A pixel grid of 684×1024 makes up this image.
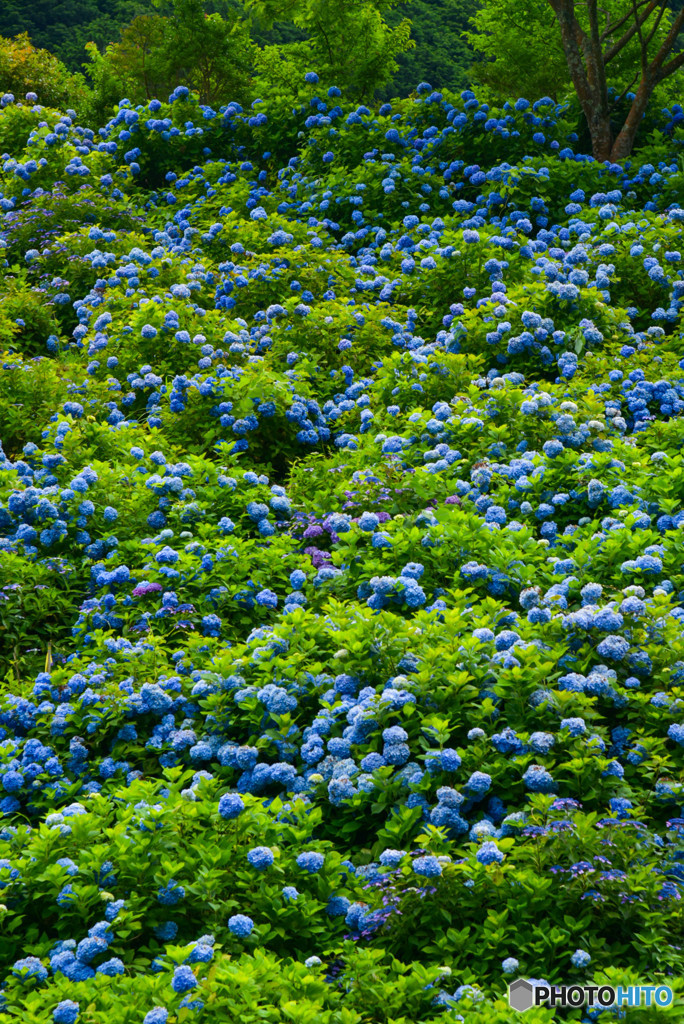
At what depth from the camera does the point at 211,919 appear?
2.87m

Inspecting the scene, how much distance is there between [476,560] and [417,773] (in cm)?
128

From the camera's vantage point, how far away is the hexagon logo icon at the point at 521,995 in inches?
99.2

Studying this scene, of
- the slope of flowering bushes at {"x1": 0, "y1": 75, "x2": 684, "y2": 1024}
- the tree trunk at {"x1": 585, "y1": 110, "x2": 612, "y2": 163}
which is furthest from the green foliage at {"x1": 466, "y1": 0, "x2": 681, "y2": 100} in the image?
the slope of flowering bushes at {"x1": 0, "y1": 75, "x2": 684, "y2": 1024}

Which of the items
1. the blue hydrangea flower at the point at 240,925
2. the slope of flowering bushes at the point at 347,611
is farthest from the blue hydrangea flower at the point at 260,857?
the blue hydrangea flower at the point at 240,925

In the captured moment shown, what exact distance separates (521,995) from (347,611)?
5.42 feet

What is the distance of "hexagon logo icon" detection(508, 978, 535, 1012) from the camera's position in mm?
2520

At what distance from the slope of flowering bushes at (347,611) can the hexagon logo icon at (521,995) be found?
1.5 inches

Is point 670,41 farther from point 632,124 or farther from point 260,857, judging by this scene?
point 260,857

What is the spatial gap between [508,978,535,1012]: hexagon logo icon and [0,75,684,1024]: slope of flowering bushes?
0.04 meters

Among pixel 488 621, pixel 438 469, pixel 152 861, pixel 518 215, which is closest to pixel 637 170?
pixel 518 215

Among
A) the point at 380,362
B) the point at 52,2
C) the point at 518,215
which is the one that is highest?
the point at 52,2

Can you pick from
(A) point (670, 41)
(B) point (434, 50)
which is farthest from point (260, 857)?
(B) point (434, 50)

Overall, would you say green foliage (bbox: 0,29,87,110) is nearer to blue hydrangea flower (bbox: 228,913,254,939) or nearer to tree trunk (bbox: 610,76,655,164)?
tree trunk (bbox: 610,76,655,164)

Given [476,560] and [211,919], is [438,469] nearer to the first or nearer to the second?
[476,560]
